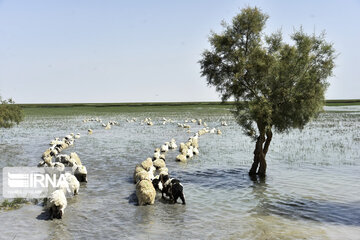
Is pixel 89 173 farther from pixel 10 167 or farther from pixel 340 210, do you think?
pixel 340 210

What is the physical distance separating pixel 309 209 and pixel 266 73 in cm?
977

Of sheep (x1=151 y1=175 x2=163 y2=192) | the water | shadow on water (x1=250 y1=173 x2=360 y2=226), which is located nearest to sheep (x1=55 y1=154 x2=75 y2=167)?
the water

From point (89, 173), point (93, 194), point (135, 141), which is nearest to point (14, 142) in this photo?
point (135, 141)

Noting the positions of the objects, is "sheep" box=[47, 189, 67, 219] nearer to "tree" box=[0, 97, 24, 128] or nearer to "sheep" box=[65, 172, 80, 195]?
"sheep" box=[65, 172, 80, 195]

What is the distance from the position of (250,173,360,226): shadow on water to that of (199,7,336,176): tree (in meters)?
5.82

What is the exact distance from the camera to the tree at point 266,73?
23.4 meters

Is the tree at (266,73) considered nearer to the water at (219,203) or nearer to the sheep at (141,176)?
the water at (219,203)

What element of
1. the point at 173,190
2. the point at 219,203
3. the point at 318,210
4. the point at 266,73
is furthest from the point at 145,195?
the point at 266,73

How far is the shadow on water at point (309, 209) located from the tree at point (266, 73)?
582 centimetres

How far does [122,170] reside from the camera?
27922 mm

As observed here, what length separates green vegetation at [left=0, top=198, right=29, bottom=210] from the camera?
1753 centimetres

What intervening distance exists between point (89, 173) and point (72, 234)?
42.2ft

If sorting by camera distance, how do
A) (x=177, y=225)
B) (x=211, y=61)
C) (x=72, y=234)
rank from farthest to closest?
(x=211, y=61) → (x=177, y=225) → (x=72, y=234)

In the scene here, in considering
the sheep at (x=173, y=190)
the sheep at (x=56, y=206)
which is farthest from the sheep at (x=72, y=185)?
the sheep at (x=173, y=190)
